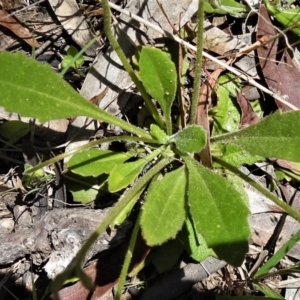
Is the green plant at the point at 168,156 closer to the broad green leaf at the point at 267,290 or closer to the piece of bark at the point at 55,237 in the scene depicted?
the piece of bark at the point at 55,237

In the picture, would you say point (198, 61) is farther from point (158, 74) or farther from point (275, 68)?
point (275, 68)

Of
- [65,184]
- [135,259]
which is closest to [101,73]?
[65,184]

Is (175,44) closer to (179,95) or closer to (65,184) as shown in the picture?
(179,95)

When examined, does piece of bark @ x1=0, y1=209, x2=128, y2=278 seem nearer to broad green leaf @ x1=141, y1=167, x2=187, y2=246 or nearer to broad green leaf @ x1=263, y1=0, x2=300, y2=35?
broad green leaf @ x1=141, y1=167, x2=187, y2=246

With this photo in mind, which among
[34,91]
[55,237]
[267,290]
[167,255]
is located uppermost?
[34,91]

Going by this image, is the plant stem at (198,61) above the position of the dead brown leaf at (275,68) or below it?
above

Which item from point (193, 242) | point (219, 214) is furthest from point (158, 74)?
point (193, 242)

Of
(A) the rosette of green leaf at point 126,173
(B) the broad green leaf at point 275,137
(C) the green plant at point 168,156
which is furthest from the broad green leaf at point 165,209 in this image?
(B) the broad green leaf at point 275,137
